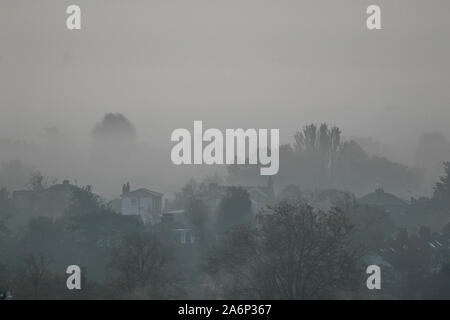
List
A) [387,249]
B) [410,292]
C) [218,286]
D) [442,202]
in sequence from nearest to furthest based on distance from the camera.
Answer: [218,286] → [410,292] → [387,249] → [442,202]

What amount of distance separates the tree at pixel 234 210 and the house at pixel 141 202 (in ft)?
86.0

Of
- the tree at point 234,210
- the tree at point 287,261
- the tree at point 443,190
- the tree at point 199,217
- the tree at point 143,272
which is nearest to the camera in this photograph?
the tree at point 287,261

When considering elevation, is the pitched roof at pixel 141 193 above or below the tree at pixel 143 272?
above

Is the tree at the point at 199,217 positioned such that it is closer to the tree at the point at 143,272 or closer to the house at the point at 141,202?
the house at the point at 141,202

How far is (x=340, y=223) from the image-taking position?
58000 mm

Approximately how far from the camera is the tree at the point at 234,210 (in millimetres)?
94250

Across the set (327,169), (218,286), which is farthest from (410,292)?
(327,169)

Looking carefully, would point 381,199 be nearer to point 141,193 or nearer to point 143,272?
point 141,193

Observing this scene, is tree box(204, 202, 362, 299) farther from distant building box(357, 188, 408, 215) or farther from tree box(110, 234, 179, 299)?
distant building box(357, 188, 408, 215)

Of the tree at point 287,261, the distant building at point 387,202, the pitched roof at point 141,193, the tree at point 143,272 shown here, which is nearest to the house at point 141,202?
the pitched roof at point 141,193

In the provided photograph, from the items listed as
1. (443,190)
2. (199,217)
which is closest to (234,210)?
(199,217)

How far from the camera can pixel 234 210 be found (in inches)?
3797
